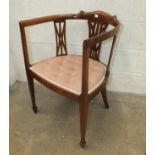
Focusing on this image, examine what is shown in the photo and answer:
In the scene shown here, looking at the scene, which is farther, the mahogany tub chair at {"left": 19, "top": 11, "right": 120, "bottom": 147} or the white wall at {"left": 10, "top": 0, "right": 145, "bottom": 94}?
the white wall at {"left": 10, "top": 0, "right": 145, "bottom": 94}

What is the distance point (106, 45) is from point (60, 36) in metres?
0.39

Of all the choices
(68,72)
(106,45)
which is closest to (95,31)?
(106,45)

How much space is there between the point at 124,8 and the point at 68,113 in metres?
0.90

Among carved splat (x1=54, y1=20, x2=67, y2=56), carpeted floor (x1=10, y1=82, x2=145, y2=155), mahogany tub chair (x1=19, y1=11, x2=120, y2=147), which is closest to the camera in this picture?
mahogany tub chair (x1=19, y1=11, x2=120, y2=147)

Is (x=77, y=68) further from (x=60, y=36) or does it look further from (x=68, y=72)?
(x=60, y=36)

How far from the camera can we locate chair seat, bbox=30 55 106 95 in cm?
147

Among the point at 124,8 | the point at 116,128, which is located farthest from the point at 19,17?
the point at 116,128

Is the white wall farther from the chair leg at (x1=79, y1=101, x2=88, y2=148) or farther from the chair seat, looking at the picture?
the chair leg at (x1=79, y1=101, x2=88, y2=148)

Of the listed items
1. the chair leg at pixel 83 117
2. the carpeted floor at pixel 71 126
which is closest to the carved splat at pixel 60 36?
the carpeted floor at pixel 71 126

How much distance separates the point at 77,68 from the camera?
5.32 feet

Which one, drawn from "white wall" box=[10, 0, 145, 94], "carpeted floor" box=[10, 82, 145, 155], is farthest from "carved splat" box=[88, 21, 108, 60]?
"carpeted floor" box=[10, 82, 145, 155]

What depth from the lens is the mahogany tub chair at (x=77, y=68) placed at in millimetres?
1411

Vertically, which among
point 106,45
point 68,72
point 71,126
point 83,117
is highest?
point 106,45

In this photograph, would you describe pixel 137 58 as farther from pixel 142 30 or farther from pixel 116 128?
pixel 116 128
